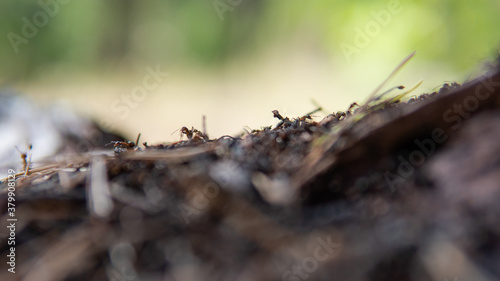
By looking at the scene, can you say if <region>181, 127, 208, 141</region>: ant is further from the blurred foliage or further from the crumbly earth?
the blurred foliage

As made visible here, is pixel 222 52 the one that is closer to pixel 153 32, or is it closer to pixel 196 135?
pixel 153 32

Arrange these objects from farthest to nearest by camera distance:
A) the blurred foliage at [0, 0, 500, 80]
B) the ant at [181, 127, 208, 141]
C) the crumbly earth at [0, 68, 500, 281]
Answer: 1. the blurred foliage at [0, 0, 500, 80]
2. the ant at [181, 127, 208, 141]
3. the crumbly earth at [0, 68, 500, 281]

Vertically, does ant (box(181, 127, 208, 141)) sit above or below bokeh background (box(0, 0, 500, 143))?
below

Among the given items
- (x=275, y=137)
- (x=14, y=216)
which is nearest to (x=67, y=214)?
(x=14, y=216)

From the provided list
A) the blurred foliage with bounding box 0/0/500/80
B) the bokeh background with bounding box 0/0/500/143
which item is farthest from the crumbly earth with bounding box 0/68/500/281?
the blurred foliage with bounding box 0/0/500/80

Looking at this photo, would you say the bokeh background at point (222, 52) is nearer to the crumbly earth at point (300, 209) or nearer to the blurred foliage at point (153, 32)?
the blurred foliage at point (153, 32)

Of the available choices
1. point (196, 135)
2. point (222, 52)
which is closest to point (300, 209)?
point (196, 135)
